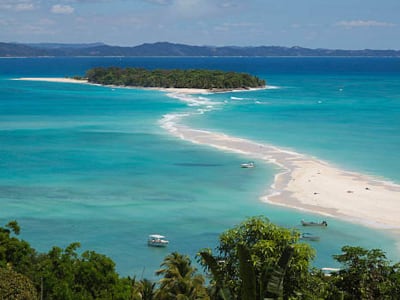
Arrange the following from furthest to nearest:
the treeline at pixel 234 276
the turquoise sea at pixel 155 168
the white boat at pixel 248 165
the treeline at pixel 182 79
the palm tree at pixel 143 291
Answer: the treeline at pixel 182 79 → the white boat at pixel 248 165 → the turquoise sea at pixel 155 168 → the palm tree at pixel 143 291 → the treeline at pixel 234 276

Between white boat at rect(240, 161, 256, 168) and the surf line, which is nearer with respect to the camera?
the surf line

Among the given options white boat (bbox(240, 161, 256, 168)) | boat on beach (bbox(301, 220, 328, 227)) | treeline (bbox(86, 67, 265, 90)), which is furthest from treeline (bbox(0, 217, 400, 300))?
treeline (bbox(86, 67, 265, 90))

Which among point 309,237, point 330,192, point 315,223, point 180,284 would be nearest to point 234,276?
point 180,284

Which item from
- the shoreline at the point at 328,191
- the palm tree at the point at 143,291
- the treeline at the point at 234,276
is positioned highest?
the treeline at the point at 234,276

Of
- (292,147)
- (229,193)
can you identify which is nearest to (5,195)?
(229,193)

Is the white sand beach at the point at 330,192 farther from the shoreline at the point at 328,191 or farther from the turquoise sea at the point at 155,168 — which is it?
the turquoise sea at the point at 155,168

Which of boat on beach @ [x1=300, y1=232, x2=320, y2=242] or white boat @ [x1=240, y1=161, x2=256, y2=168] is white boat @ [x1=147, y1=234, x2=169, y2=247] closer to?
boat on beach @ [x1=300, y1=232, x2=320, y2=242]

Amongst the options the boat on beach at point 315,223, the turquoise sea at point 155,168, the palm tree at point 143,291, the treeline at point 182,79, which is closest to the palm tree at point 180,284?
the palm tree at point 143,291
